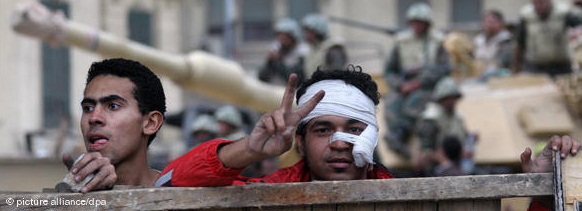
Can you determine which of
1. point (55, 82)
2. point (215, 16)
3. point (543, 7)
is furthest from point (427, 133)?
point (215, 16)

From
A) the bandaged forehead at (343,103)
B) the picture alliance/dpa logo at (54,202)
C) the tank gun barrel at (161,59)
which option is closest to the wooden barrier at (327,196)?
the picture alliance/dpa logo at (54,202)

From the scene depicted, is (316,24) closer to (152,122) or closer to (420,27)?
(420,27)

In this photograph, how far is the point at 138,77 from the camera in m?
5.46

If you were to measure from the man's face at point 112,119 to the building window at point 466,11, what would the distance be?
27.8 m

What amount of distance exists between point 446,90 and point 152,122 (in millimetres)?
6971

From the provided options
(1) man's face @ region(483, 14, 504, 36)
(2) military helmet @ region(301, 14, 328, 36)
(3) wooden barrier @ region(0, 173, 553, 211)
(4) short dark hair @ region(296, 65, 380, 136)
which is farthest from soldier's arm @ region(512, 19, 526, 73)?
(3) wooden barrier @ region(0, 173, 553, 211)

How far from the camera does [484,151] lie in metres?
12.4

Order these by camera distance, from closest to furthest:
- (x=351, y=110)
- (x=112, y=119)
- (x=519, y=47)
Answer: (x=112, y=119), (x=351, y=110), (x=519, y=47)

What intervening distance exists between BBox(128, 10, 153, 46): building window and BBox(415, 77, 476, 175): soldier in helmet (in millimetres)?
21991

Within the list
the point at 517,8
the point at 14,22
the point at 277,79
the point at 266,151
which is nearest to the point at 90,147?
the point at 266,151

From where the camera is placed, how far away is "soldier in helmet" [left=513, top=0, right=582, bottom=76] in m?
12.2

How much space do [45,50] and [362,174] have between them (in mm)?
25818

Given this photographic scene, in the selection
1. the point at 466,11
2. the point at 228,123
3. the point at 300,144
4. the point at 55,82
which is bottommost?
the point at 300,144

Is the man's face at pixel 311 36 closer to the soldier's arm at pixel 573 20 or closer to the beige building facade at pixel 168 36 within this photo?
the soldier's arm at pixel 573 20
